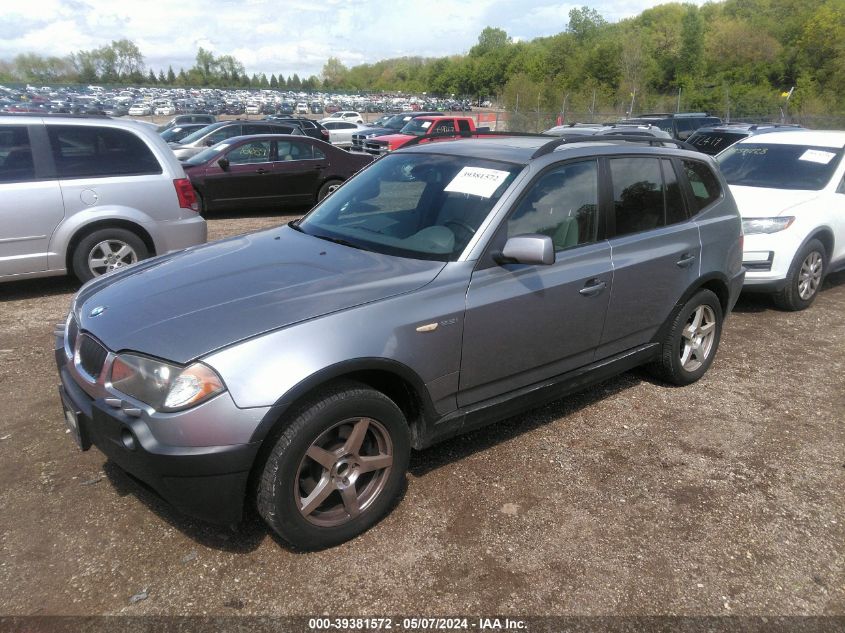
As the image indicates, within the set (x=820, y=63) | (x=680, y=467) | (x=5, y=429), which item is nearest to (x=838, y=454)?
(x=680, y=467)

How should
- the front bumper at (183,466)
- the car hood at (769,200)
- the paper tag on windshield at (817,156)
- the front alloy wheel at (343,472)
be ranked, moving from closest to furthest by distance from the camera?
the front bumper at (183,466) < the front alloy wheel at (343,472) < the car hood at (769,200) < the paper tag on windshield at (817,156)

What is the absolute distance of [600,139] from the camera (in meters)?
4.18

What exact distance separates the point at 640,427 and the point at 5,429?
392cm

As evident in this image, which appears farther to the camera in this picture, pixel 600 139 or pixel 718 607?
pixel 600 139

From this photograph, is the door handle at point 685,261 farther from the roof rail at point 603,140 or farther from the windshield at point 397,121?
the windshield at point 397,121

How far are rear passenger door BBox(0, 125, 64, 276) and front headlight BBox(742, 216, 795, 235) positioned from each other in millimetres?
6734

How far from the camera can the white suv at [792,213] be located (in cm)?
658

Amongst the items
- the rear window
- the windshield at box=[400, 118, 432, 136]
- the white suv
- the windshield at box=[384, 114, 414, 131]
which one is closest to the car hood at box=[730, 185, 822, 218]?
the white suv

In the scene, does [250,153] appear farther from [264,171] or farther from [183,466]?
[183,466]

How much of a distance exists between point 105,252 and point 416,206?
4319 millimetres

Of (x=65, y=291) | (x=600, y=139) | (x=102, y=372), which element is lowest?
(x=65, y=291)

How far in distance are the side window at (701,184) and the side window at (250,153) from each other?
879 cm

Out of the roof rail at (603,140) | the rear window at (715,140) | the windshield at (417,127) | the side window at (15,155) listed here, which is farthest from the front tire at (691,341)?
the windshield at (417,127)

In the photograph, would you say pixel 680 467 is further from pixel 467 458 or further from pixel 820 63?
pixel 820 63
